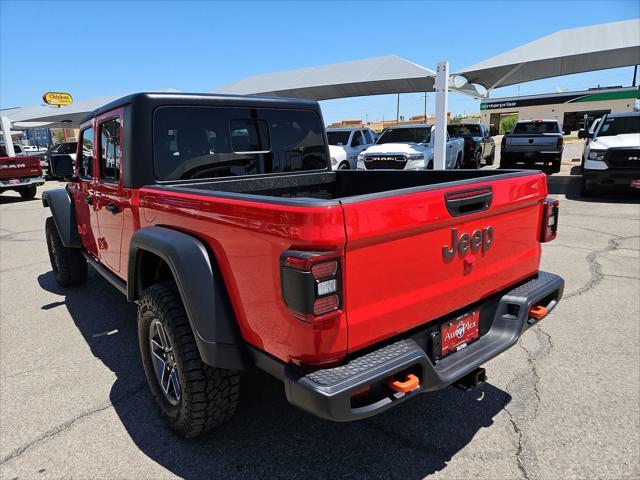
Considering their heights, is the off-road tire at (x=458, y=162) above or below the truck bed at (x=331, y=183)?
above

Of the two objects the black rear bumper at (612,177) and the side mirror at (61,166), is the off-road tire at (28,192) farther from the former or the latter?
the black rear bumper at (612,177)

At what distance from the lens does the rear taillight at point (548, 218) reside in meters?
2.79

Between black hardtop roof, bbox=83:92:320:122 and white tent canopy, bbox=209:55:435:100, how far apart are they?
1154 cm

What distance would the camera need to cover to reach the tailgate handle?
2062mm

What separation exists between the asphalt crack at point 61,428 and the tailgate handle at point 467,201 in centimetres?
246

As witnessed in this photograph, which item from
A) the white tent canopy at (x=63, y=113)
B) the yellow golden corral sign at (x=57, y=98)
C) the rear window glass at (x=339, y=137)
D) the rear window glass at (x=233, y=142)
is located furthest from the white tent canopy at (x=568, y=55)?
the yellow golden corral sign at (x=57, y=98)

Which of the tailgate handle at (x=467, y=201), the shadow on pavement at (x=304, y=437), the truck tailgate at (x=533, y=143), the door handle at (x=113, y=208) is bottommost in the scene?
the shadow on pavement at (x=304, y=437)

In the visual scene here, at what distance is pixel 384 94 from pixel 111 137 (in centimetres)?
1878

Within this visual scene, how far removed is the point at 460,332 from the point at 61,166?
3949mm

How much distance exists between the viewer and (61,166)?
4.26 meters

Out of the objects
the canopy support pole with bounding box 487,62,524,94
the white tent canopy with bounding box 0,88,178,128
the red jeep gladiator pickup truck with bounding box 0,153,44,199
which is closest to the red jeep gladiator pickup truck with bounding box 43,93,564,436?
the red jeep gladiator pickup truck with bounding box 0,153,44,199

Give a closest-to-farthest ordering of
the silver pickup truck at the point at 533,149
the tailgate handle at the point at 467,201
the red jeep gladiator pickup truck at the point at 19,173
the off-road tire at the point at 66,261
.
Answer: the tailgate handle at the point at 467,201
the off-road tire at the point at 66,261
the red jeep gladiator pickup truck at the point at 19,173
the silver pickup truck at the point at 533,149

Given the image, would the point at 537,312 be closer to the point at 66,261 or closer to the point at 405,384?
the point at 405,384

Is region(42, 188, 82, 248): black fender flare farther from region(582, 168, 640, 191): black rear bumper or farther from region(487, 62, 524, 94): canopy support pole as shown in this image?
region(487, 62, 524, 94): canopy support pole
